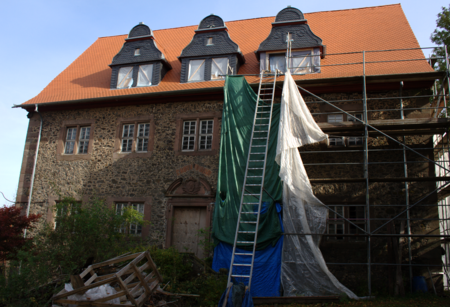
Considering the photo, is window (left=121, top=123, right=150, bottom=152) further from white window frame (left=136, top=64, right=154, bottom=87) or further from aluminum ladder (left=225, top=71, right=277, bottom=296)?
aluminum ladder (left=225, top=71, right=277, bottom=296)

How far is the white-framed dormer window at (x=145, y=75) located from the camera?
540 inches

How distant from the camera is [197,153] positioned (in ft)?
39.8

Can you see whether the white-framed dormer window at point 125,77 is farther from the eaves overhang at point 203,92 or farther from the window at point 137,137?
the window at point 137,137

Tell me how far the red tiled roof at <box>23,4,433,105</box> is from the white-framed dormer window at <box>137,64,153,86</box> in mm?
406

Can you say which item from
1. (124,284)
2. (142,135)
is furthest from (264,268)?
(142,135)

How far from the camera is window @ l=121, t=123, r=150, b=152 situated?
42.2 ft

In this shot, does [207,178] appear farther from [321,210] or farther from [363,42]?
[363,42]

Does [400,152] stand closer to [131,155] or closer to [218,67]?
[218,67]

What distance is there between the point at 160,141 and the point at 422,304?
8232 millimetres

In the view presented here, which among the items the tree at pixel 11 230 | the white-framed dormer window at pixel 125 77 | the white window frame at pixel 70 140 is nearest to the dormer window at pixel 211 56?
the white-framed dormer window at pixel 125 77

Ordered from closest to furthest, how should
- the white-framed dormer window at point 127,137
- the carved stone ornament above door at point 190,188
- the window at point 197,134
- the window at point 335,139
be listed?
the window at point 335,139, the carved stone ornament above door at point 190,188, the window at point 197,134, the white-framed dormer window at point 127,137

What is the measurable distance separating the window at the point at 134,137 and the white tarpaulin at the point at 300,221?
17.4 feet

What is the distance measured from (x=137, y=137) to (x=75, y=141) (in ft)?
7.43

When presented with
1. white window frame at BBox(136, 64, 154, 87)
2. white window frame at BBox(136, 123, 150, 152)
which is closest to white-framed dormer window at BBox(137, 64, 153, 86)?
white window frame at BBox(136, 64, 154, 87)
